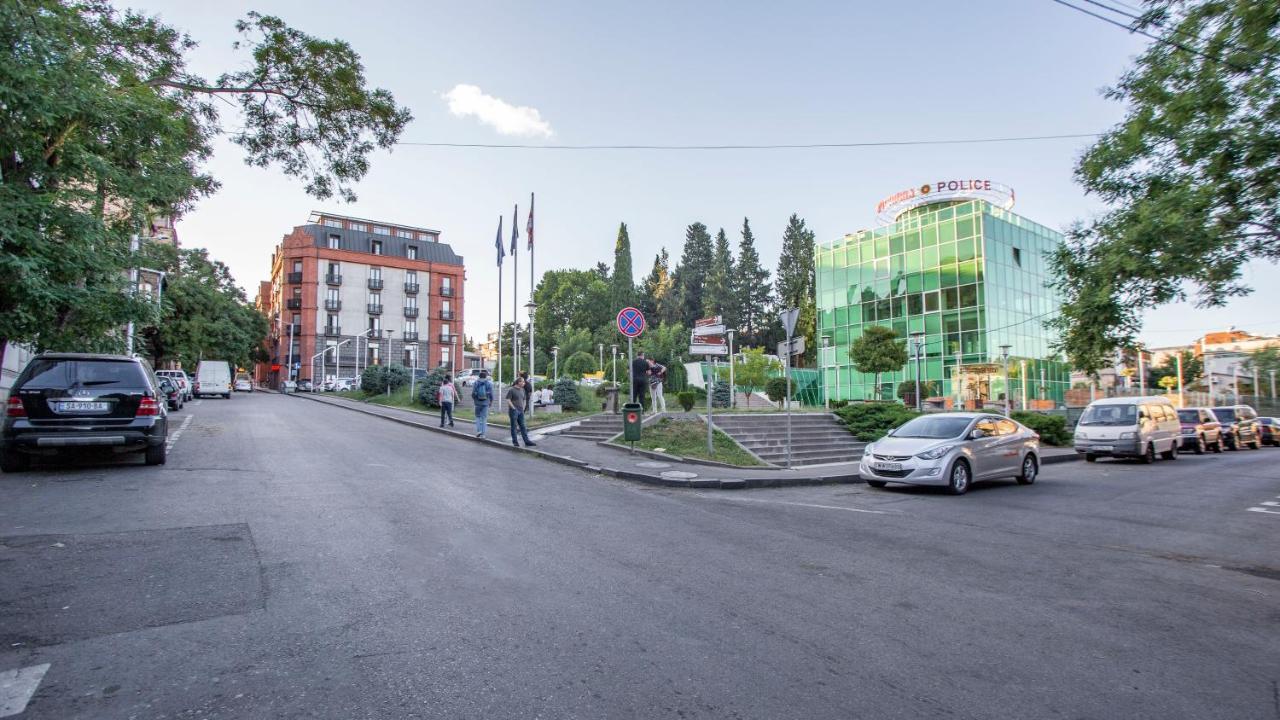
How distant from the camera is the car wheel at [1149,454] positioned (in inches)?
709

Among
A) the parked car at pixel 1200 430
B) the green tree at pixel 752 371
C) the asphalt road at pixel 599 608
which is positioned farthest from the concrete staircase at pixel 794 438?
the green tree at pixel 752 371

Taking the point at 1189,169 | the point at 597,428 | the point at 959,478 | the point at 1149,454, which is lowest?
the point at 1149,454

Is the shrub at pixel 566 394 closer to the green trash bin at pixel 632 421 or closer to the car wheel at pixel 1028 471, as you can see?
the green trash bin at pixel 632 421

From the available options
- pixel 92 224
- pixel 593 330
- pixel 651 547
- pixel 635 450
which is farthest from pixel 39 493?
pixel 593 330

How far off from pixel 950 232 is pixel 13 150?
40.2m

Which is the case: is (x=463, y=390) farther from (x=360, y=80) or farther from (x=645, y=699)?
(x=645, y=699)

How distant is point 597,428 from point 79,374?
11.3m

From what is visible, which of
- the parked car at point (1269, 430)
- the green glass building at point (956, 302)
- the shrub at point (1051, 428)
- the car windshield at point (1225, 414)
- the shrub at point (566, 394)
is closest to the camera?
the shrub at point (1051, 428)

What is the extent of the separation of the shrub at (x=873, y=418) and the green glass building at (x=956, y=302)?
573 inches

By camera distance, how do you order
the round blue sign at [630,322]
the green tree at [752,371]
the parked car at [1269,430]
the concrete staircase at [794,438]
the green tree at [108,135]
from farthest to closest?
1. the green tree at [752,371]
2. the parked car at [1269,430]
3. the concrete staircase at [794,438]
4. the round blue sign at [630,322]
5. the green tree at [108,135]

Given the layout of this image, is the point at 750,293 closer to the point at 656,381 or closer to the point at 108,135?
the point at 656,381

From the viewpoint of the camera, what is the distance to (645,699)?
289 cm

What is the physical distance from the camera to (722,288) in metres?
72.4

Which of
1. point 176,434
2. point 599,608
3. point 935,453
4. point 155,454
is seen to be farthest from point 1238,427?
point 176,434
